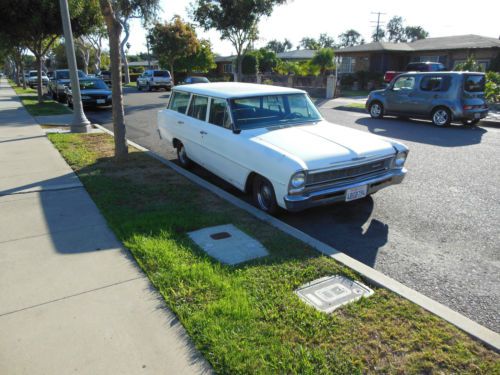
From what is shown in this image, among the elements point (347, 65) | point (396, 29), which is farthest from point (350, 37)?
point (347, 65)

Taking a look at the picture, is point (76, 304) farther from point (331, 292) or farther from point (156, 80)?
point (156, 80)

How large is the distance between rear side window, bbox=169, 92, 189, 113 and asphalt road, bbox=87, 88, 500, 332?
4.08ft

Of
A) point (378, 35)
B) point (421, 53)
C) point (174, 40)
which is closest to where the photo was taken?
point (421, 53)

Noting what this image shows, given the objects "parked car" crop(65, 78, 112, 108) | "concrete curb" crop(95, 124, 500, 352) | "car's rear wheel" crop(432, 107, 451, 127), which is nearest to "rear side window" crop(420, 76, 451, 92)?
"car's rear wheel" crop(432, 107, 451, 127)

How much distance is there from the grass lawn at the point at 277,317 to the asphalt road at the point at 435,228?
1.94 feet

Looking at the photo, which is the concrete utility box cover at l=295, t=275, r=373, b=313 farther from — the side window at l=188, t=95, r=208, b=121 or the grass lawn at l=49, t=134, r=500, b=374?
the side window at l=188, t=95, r=208, b=121

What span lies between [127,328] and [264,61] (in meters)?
44.7

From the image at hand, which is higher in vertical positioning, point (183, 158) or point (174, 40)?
point (174, 40)

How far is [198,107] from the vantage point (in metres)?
6.57

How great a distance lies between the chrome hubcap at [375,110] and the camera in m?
14.4

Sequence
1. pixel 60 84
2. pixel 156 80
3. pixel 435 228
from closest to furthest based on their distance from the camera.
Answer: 1. pixel 435 228
2. pixel 60 84
3. pixel 156 80

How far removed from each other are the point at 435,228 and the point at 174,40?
131 feet

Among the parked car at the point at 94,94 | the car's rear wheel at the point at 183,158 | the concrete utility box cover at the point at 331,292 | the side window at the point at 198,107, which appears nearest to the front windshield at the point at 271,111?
the side window at the point at 198,107

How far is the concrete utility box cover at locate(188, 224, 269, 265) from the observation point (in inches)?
155
